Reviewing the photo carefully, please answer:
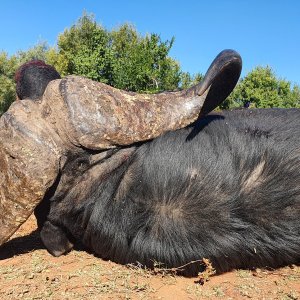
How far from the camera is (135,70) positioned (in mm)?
33938

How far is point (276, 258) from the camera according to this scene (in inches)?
115

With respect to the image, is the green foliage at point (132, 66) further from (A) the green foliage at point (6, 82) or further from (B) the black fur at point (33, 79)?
(B) the black fur at point (33, 79)

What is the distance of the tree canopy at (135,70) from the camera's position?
3394 centimetres

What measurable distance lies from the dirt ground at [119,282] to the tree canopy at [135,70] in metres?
26.3

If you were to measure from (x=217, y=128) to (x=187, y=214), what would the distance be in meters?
0.69

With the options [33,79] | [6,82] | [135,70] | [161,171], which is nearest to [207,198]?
[161,171]

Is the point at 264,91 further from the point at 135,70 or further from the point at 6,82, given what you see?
the point at 6,82

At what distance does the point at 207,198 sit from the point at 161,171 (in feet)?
1.22

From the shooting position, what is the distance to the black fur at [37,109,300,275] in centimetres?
281

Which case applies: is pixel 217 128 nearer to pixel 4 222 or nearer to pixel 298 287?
pixel 298 287

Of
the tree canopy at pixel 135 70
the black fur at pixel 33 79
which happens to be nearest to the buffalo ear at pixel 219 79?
the black fur at pixel 33 79

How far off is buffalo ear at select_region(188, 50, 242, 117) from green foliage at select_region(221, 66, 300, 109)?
32.9m

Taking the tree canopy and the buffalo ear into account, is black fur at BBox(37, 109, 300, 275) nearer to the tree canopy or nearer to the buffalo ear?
the buffalo ear

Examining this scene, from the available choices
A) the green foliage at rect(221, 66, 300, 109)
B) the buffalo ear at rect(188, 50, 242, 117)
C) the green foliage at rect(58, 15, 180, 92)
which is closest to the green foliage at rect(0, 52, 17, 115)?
the green foliage at rect(58, 15, 180, 92)
